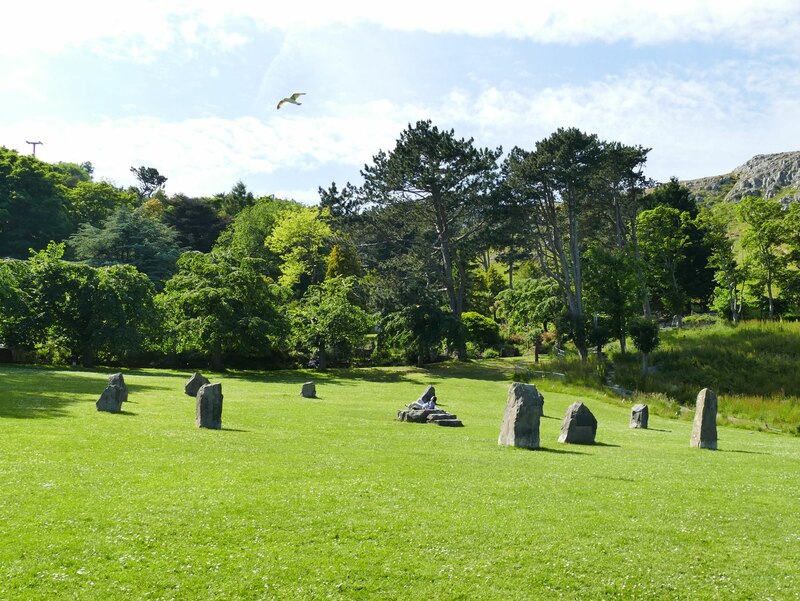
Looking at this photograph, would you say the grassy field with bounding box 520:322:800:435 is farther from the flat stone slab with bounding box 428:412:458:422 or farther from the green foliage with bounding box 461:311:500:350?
the flat stone slab with bounding box 428:412:458:422

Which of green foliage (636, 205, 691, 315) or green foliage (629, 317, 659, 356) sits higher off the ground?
green foliage (636, 205, 691, 315)

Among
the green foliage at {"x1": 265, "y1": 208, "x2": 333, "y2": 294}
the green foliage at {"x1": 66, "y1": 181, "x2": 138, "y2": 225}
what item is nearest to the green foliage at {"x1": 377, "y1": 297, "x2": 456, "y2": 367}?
the green foliage at {"x1": 265, "y1": 208, "x2": 333, "y2": 294}

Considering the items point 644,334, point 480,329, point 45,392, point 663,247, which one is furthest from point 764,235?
Answer: point 45,392

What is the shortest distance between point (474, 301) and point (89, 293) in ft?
158

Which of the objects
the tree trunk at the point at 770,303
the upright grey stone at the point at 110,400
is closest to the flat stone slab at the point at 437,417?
the upright grey stone at the point at 110,400

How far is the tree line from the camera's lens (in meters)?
49.4

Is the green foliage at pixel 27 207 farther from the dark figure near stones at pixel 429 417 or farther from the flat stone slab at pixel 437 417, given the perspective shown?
the flat stone slab at pixel 437 417

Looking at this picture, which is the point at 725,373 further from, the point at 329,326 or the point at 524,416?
the point at 524,416

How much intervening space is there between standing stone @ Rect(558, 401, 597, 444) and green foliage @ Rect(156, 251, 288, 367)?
107ft

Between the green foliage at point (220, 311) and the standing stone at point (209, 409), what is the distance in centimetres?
2967

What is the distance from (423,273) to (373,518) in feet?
182

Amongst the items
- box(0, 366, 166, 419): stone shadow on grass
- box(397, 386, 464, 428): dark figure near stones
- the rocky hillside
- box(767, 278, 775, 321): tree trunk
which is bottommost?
box(0, 366, 166, 419): stone shadow on grass

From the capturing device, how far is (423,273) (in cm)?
6556

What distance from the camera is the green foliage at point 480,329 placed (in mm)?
68250
